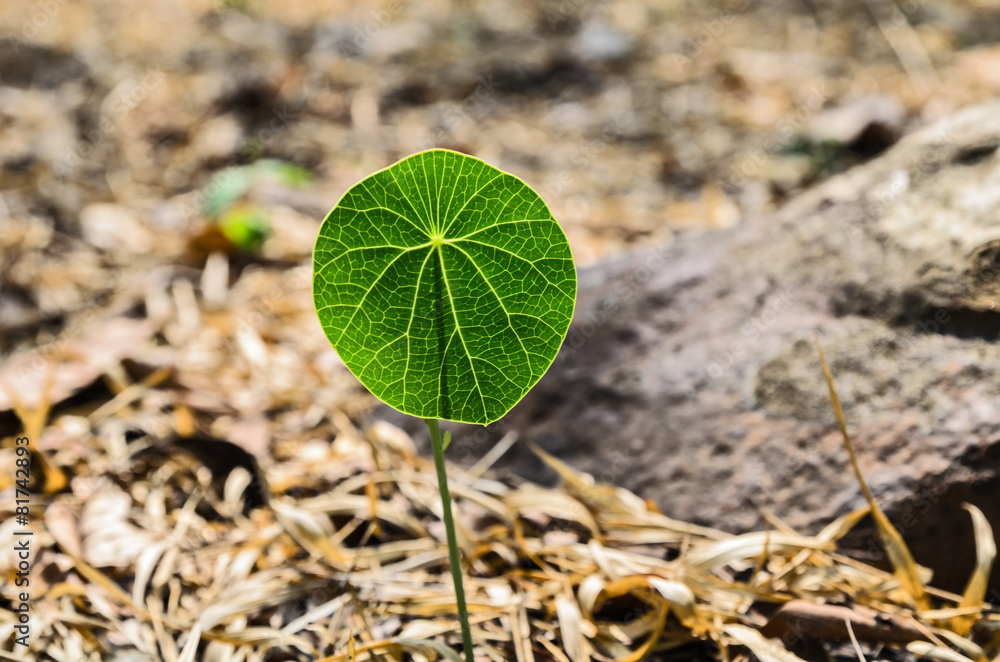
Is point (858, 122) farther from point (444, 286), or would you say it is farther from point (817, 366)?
point (444, 286)

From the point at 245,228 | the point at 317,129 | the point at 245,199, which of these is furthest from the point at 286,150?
the point at 245,228

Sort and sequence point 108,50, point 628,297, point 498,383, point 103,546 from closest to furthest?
1. point 498,383
2. point 103,546
3. point 628,297
4. point 108,50

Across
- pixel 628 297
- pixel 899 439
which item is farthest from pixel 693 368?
pixel 899 439

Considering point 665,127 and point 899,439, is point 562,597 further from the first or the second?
point 665,127

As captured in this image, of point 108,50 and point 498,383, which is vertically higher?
point 108,50

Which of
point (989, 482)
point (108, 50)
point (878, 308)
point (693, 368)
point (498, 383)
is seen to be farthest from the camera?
point (108, 50)

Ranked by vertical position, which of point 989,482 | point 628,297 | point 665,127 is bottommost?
point 989,482

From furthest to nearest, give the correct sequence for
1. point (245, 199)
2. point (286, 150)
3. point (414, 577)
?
1. point (286, 150)
2. point (245, 199)
3. point (414, 577)
